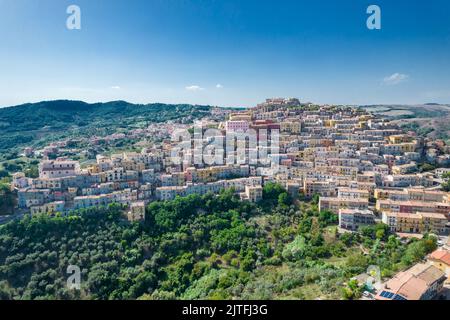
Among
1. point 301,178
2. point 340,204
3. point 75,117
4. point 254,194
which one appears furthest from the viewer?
point 75,117

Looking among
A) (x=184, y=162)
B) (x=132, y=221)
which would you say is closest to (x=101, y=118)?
(x=184, y=162)

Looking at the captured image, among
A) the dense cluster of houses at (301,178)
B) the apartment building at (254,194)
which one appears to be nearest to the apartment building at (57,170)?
the dense cluster of houses at (301,178)

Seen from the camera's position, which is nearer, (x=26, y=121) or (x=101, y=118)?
(x=26, y=121)

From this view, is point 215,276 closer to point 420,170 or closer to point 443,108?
point 420,170

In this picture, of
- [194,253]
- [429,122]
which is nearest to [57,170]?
[194,253]

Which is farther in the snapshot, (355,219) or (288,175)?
(288,175)

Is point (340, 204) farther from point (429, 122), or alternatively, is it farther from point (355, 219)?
point (429, 122)
